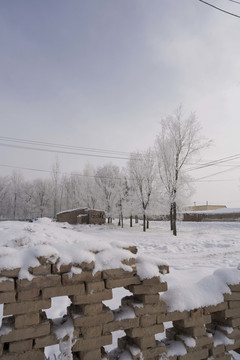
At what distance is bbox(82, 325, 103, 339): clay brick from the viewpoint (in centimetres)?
210

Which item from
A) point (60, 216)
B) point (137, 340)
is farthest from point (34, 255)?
point (60, 216)

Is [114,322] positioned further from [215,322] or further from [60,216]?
[60,216]

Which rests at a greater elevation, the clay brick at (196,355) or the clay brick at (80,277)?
the clay brick at (80,277)

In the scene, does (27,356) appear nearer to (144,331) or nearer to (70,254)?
(70,254)

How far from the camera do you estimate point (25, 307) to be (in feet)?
6.29

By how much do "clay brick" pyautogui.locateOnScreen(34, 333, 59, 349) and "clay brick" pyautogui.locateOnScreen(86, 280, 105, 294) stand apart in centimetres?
45

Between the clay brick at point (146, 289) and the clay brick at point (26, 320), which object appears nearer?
the clay brick at point (26, 320)

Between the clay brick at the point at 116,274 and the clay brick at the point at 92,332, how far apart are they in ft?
1.46

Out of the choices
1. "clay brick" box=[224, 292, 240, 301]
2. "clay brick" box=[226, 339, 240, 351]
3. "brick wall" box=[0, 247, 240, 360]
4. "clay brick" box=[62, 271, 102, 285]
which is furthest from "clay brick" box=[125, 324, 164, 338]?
"clay brick" box=[226, 339, 240, 351]

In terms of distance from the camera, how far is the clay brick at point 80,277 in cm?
202

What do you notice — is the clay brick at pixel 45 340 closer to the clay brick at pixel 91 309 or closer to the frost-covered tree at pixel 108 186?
the clay brick at pixel 91 309

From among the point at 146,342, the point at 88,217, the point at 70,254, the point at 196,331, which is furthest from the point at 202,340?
the point at 88,217

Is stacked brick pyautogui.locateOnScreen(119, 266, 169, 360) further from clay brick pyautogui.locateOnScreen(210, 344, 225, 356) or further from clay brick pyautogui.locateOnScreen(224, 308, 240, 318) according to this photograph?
clay brick pyautogui.locateOnScreen(224, 308, 240, 318)

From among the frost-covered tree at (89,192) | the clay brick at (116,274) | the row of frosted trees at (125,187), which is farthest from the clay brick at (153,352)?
the frost-covered tree at (89,192)
